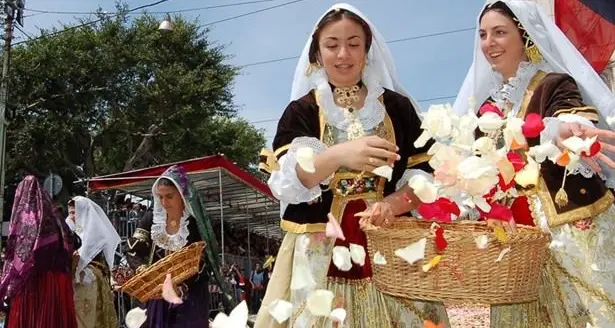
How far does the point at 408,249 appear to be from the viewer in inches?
71.5

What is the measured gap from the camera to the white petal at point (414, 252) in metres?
1.80

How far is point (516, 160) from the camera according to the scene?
6.48ft

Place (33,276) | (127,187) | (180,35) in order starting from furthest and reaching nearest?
(180,35) < (127,187) < (33,276)

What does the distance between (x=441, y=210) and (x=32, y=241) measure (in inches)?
186

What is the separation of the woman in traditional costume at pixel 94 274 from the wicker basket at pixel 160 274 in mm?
2386

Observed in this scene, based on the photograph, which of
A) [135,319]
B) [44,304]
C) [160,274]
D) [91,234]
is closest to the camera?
[135,319]

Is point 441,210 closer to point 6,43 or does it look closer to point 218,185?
point 218,185

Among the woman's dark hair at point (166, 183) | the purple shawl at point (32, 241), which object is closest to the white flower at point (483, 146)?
the woman's dark hair at point (166, 183)

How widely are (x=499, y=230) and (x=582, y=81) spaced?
92cm

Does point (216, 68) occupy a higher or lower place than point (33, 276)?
higher

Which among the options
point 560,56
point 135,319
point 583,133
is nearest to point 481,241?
point 583,133

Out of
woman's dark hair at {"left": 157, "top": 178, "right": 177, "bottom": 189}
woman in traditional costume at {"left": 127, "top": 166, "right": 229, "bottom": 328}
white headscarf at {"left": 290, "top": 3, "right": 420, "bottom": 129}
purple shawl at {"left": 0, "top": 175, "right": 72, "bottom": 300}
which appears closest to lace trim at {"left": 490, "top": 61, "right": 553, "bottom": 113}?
white headscarf at {"left": 290, "top": 3, "right": 420, "bottom": 129}

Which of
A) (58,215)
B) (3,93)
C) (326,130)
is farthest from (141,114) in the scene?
(326,130)

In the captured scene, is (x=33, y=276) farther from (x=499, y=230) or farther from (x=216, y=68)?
(x=216, y=68)
